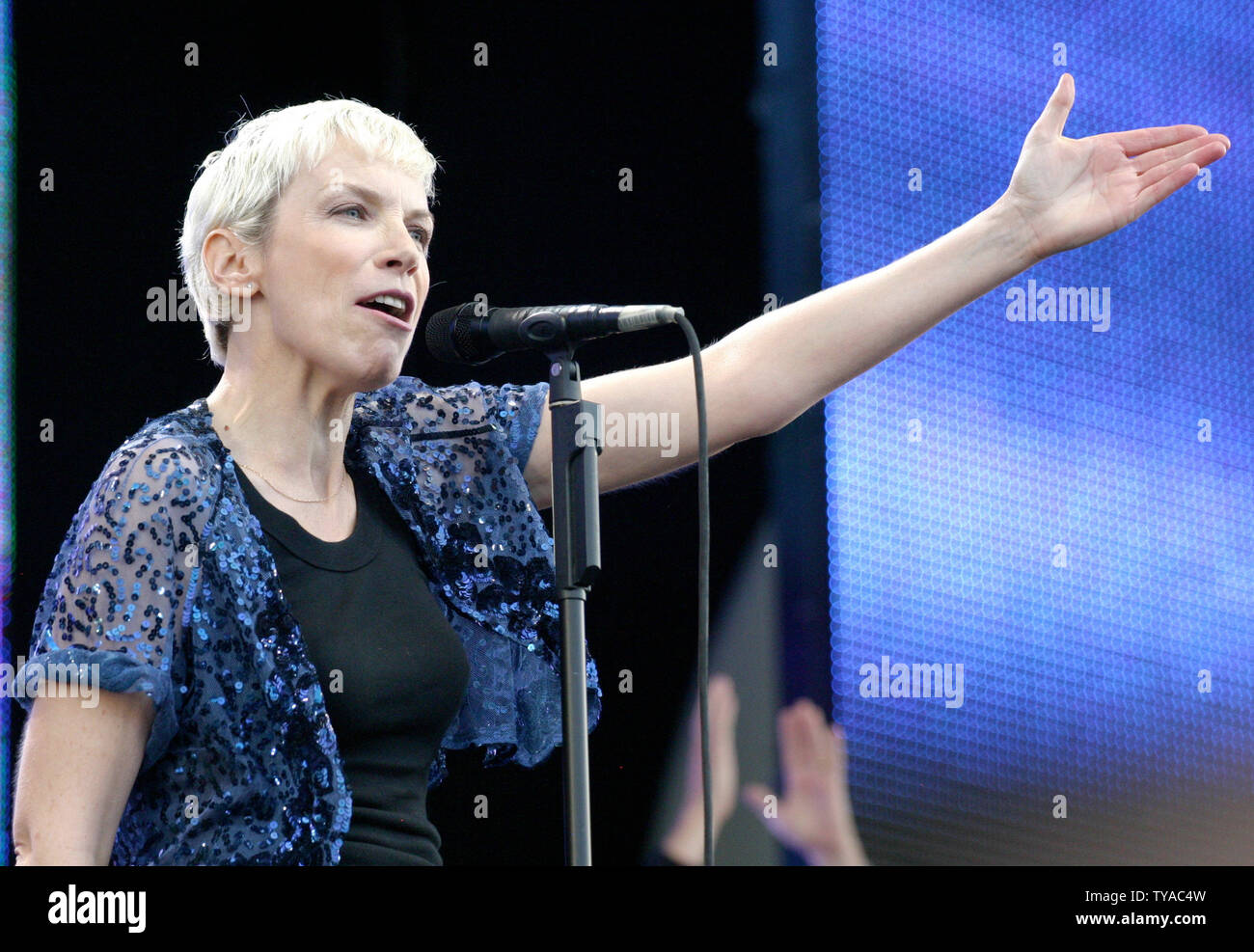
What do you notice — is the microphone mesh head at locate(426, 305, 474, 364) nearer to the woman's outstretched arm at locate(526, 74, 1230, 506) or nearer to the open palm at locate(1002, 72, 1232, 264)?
the woman's outstretched arm at locate(526, 74, 1230, 506)

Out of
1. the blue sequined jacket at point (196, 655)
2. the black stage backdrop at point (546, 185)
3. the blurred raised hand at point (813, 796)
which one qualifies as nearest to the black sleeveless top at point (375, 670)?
the blue sequined jacket at point (196, 655)

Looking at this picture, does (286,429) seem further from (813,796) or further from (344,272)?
(813,796)

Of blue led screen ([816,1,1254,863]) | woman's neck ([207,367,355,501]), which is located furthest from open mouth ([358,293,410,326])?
blue led screen ([816,1,1254,863])

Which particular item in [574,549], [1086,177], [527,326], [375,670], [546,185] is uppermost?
[546,185]

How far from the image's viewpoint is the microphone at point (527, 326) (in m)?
1.47

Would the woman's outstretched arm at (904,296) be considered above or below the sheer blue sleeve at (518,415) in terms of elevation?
above

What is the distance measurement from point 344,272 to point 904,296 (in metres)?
0.71

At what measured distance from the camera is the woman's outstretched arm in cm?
184

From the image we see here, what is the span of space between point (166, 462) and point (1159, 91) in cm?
187

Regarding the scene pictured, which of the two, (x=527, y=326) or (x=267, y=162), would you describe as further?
(x=267, y=162)

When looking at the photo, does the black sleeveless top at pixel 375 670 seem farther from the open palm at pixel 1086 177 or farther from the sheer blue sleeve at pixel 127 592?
the open palm at pixel 1086 177

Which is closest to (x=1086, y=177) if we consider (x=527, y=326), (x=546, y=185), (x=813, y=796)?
(x=527, y=326)

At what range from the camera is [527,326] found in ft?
4.90

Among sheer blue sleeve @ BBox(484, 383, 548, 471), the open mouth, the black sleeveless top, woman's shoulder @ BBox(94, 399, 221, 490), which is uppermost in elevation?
the open mouth
